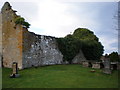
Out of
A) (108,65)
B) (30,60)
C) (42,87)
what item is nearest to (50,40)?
(30,60)

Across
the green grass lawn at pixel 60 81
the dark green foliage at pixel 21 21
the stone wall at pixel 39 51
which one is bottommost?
the green grass lawn at pixel 60 81

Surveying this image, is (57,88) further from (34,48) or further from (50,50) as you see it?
(50,50)

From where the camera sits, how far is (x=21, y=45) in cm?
1625

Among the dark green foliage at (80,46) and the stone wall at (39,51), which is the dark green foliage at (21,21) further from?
the dark green foliage at (80,46)

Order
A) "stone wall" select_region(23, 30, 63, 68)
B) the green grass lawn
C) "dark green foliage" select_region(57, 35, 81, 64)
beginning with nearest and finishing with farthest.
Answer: the green grass lawn < "stone wall" select_region(23, 30, 63, 68) < "dark green foliage" select_region(57, 35, 81, 64)

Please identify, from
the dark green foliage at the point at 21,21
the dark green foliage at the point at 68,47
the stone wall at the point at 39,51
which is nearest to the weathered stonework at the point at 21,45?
the stone wall at the point at 39,51

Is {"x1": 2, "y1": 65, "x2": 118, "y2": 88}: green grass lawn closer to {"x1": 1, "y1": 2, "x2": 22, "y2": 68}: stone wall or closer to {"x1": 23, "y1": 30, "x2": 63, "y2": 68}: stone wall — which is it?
{"x1": 1, "y1": 2, "x2": 22, "y2": 68}: stone wall

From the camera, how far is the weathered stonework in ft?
53.9

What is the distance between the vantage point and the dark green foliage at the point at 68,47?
858 inches

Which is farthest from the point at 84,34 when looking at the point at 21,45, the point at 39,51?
the point at 21,45

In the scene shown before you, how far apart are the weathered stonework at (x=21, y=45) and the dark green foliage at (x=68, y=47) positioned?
2017 mm

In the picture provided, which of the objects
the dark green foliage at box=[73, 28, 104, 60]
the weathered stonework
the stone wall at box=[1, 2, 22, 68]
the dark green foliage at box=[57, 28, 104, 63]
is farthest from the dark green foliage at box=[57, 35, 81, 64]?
the stone wall at box=[1, 2, 22, 68]

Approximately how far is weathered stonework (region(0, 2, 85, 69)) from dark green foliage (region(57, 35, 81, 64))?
6.62 ft

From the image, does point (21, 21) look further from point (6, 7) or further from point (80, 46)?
point (80, 46)
